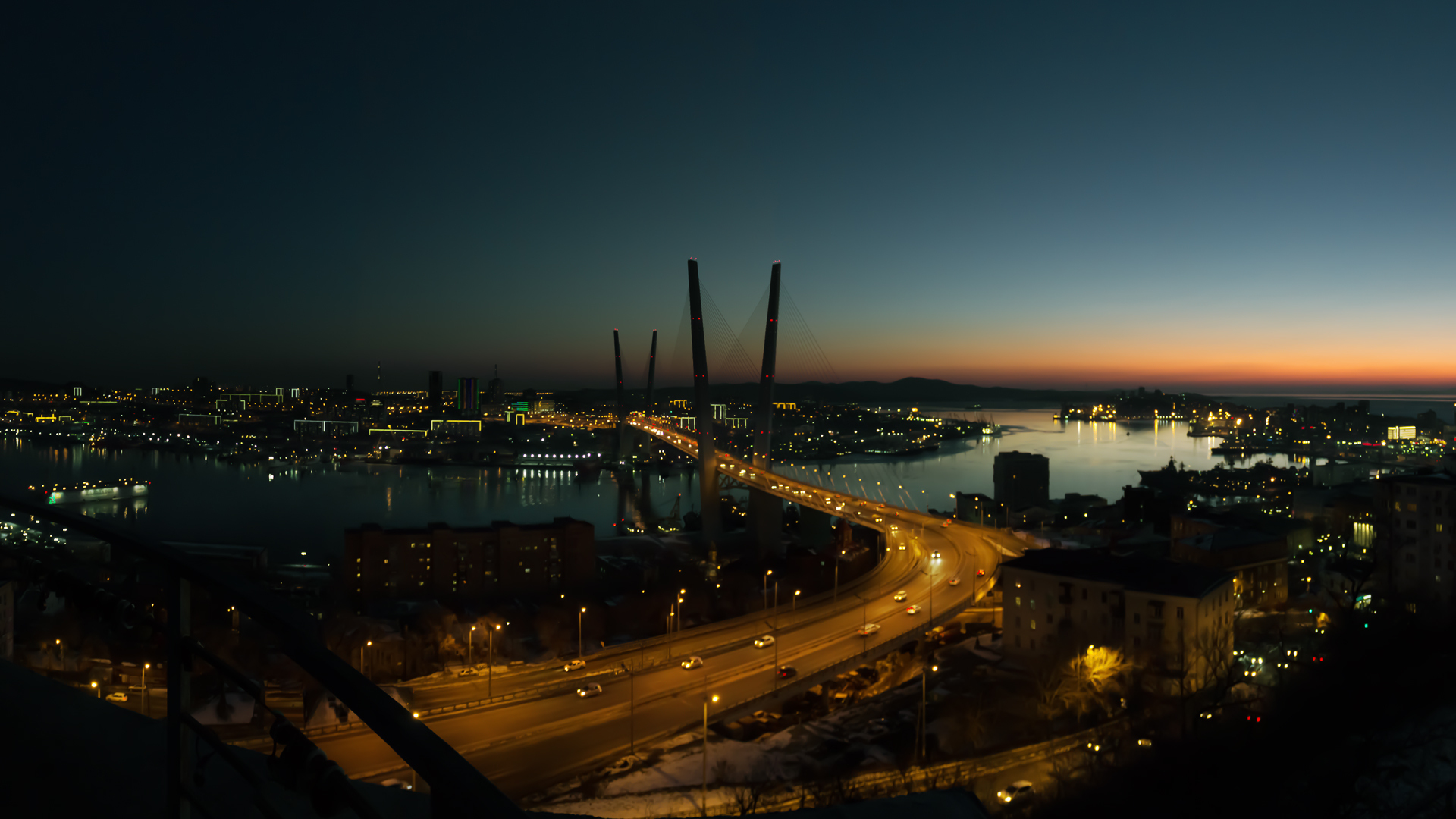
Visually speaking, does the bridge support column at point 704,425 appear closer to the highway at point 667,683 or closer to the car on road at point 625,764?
the highway at point 667,683

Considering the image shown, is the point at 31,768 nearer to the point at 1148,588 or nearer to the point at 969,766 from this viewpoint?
the point at 969,766

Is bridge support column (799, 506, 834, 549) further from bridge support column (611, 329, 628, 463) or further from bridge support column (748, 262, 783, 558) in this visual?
bridge support column (611, 329, 628, 463)

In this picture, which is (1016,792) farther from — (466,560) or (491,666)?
(466,560)

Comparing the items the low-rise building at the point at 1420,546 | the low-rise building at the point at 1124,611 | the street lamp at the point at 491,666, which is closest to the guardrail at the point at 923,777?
the low-rise building at the point at 1124,611

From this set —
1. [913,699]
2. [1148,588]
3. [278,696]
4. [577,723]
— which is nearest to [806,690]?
[913,699]

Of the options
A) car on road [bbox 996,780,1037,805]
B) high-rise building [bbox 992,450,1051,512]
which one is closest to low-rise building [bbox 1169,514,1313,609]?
car on road [bbox 996,780,1037,805]

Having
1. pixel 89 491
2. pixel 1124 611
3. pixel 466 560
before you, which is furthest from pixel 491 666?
pixel 89 491
